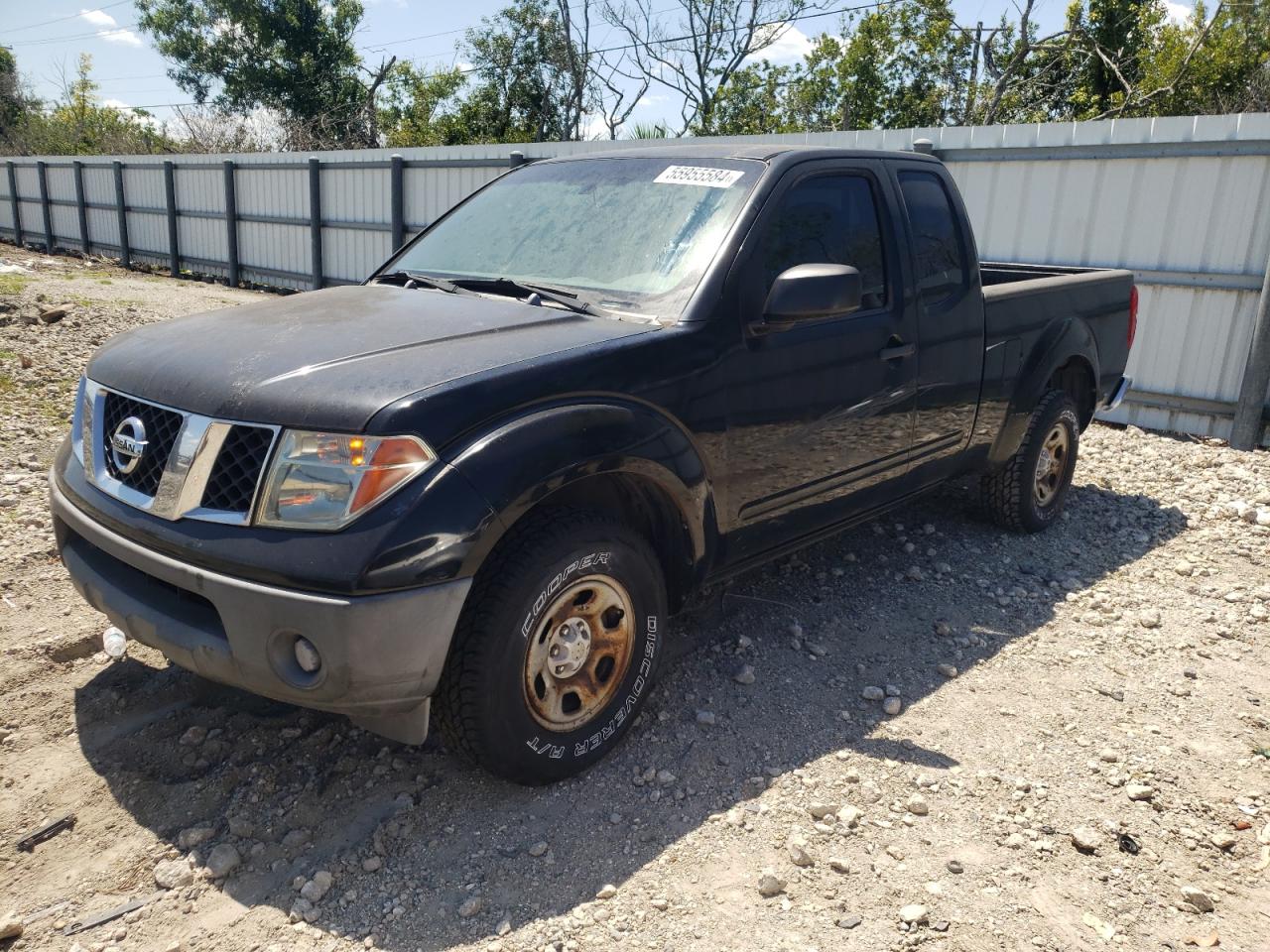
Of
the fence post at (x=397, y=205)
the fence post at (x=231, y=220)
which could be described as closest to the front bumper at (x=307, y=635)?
the fence post at (x=397, y=205)

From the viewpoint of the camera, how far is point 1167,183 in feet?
28.9

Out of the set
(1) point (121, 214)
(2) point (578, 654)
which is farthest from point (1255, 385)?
(1) point (121, 214)

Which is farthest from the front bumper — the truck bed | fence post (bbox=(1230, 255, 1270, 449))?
fence post (bbox=(1230, 255, 1270, 449))

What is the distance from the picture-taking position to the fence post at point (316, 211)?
17.4 m

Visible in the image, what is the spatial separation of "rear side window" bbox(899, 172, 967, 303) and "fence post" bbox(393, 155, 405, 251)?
12.3m

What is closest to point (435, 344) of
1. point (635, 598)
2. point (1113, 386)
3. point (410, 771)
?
point (635, 598)

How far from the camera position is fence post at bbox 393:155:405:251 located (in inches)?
622

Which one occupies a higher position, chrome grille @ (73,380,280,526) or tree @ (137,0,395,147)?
tree @ (137,0,395,147)

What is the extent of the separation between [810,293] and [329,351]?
1573mm

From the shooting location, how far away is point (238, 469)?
278 cm

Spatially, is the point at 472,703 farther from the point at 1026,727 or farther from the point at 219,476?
the point at 1026,727

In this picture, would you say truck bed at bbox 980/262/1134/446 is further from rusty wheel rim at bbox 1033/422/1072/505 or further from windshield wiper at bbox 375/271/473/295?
windshield wiper at bbox 375/271/473/295

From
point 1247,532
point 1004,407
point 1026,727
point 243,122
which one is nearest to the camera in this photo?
point 1026,727

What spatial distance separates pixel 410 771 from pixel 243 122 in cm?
3968
